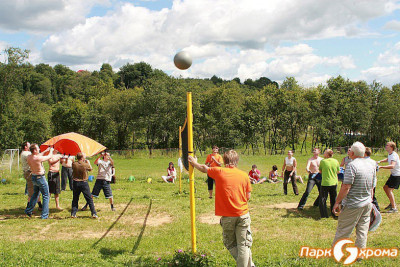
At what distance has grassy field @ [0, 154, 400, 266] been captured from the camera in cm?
573

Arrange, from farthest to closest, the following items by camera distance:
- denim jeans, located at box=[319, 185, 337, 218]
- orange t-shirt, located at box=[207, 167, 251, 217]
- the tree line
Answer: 1. the tree line
2. denim jeans, located at box=[319, 185, 337, 218]
3. orange t-shirt, located at box=[207, 167, 251, 217]

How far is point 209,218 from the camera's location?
889cm

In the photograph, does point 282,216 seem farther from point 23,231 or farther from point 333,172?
point 23,231

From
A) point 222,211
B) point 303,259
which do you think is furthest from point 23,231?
point 303,259

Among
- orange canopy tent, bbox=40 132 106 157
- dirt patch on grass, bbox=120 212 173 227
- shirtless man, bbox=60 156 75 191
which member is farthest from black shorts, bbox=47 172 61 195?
dirt patch on grass, bbox=120 212 173 227

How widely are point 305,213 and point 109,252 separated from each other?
565 centimetres

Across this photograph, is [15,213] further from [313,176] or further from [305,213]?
[313,176]

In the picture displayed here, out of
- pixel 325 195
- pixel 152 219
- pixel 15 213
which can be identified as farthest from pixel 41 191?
pixel 325 195

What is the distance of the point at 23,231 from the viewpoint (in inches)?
308

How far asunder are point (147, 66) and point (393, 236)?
8285cm

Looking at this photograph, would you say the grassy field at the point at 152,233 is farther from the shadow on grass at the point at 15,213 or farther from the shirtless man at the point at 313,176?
the shirtless man at the point at 313,176

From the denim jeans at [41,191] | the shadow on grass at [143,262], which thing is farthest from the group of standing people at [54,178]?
the shadow on grass at [143,262]

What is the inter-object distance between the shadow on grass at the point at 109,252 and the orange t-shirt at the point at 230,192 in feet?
8.33

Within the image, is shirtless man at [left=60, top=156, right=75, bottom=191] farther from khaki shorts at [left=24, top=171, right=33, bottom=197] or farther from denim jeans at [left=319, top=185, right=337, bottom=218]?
denim jeans at [left=319, top=185, right=337, bottom=218]
